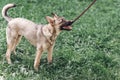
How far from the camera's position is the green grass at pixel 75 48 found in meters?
7.37

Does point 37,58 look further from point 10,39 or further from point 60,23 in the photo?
point 60,23

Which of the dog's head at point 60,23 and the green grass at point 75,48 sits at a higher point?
the dog's head at point 60,23

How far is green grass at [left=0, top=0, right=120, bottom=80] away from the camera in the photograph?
737 centimetres

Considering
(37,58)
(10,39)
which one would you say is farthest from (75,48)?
(10,39)

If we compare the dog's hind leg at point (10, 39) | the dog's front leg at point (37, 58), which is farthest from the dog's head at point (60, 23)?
the dog's hind leg at point (10, 39)

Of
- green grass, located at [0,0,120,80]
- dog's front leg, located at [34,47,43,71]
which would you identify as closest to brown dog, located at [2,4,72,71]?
dog's front leg, located at [34,47,43,71]

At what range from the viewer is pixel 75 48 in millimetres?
8562

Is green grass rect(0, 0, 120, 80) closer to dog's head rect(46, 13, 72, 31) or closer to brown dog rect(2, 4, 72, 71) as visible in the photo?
brown dog rect(2, 4, 72, 71)

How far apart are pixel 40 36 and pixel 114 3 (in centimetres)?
533

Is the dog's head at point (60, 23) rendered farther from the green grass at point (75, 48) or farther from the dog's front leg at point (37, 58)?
the green grass at point (75, 48)

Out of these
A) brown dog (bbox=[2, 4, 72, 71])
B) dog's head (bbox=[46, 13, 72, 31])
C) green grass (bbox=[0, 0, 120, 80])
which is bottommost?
green grass (bbox=[0, 0, 120, 80])

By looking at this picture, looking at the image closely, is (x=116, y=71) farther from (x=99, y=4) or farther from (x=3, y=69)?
(x=99, y=4)

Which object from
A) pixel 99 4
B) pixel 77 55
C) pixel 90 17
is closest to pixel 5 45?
pixel 77 55

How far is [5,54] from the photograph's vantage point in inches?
311
